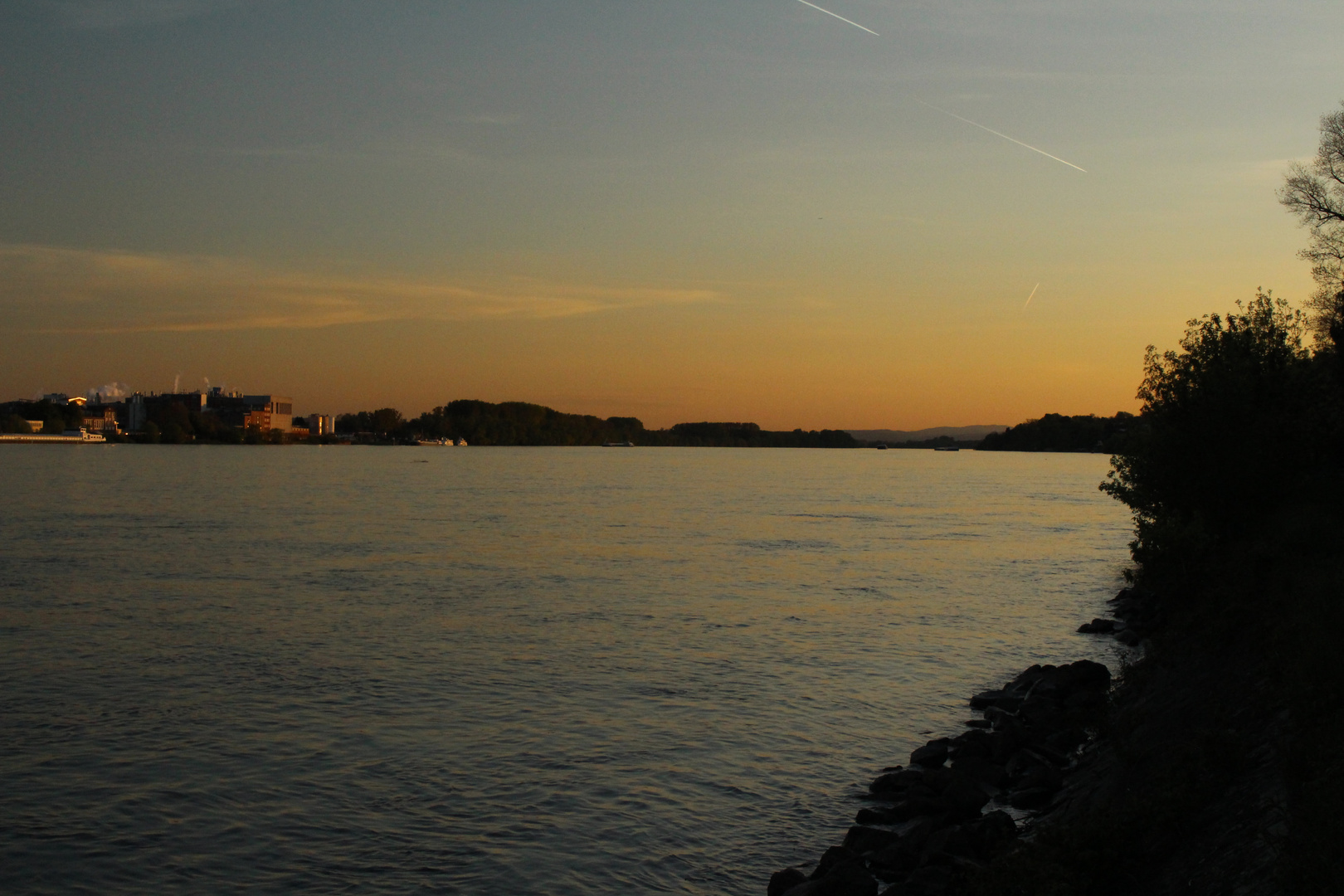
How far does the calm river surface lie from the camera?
15164 mm

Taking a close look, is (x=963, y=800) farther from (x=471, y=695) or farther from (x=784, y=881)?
(x=471, y=695)

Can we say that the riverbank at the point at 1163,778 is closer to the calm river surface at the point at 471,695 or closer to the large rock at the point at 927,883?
the large rock at the point at 927,883

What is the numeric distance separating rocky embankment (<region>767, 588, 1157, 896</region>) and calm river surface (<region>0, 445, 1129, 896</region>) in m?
0.86

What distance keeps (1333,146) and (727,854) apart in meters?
47.0

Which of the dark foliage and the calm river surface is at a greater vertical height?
the dark foliage

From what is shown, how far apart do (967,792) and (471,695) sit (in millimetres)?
12052

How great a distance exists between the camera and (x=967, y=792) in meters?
16.5

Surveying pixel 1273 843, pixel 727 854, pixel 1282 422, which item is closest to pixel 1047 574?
pixel 1282 422

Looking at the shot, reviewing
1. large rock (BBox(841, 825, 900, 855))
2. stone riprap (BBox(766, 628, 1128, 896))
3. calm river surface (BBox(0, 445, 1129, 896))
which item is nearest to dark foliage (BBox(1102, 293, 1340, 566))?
calm river surface (BBox(0, 445, 1129, 896))

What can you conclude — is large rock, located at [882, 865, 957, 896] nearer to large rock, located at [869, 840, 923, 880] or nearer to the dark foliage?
large rock, located at [869, 840, 923, 880]

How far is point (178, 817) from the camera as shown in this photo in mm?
16078

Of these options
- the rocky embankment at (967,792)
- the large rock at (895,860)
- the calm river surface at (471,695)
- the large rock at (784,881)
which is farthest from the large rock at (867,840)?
the large rock at (784,881)

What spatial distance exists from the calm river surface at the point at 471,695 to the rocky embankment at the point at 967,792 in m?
0.86

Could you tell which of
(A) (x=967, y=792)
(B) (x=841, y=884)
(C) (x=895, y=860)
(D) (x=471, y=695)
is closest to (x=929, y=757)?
(A) (x=967, y=792)
